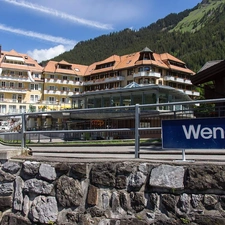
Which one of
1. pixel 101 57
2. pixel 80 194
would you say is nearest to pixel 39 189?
pixel 80 194

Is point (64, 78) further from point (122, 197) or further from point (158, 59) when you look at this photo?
point (122, 197)

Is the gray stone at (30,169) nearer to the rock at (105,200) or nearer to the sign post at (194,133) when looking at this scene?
the rock at (105,200)

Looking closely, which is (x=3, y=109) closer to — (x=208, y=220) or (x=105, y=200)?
(x=105, y=200)

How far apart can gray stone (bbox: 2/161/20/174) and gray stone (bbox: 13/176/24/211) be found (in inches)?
8.1

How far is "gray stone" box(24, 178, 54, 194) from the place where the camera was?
5457mm

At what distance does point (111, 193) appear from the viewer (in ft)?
16.3

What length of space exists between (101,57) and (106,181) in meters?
159

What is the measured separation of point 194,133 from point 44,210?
2.73 meters

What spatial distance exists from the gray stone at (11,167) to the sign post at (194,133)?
2784 mm

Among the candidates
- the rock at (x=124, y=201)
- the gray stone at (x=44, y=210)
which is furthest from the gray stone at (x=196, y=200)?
the gray stone at (x=44, y=210)

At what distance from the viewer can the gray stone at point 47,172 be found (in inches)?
217

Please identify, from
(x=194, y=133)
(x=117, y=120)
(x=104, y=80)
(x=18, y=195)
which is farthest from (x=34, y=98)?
(x=194, y=133)

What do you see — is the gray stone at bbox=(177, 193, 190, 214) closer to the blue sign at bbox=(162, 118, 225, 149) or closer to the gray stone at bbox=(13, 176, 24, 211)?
the blue sign at bbox=(162, 118, 225, 149)

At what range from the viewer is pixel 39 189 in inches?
217
